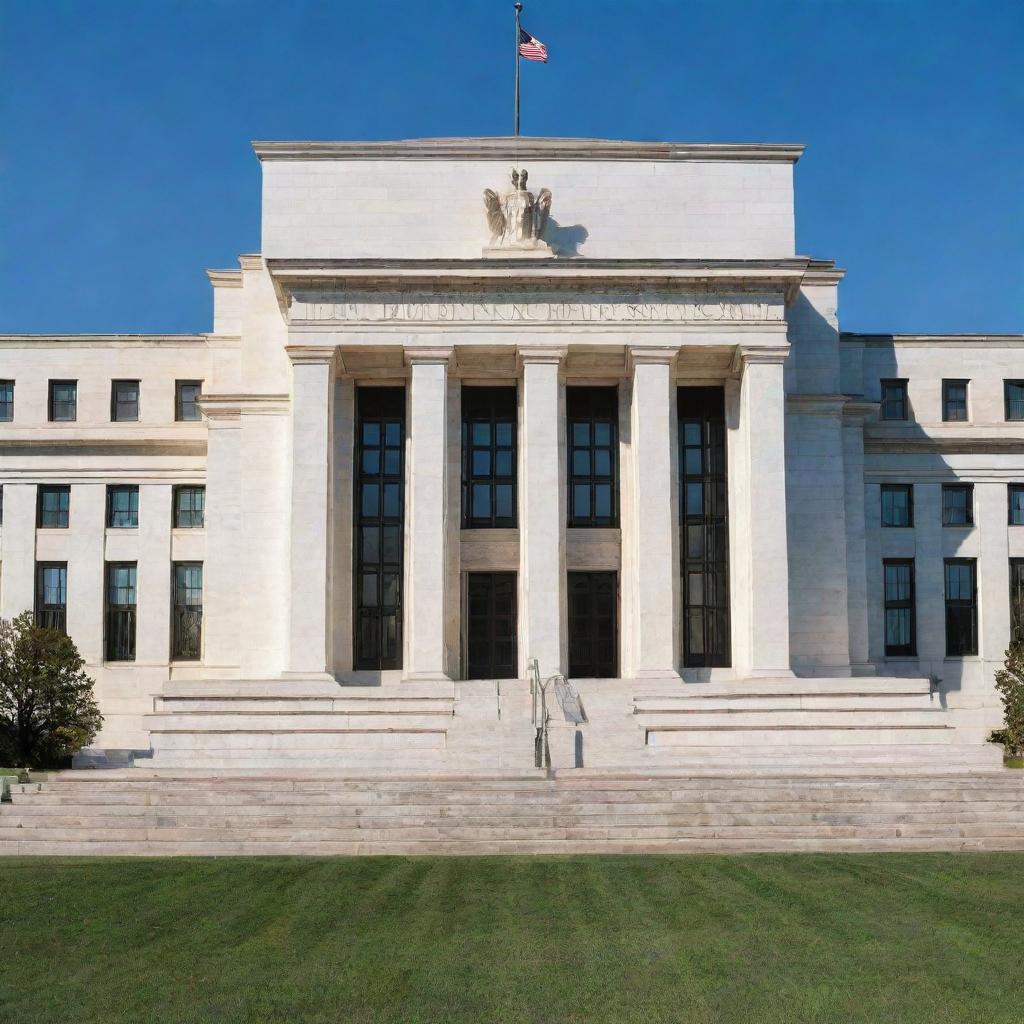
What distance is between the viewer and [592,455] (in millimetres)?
44406

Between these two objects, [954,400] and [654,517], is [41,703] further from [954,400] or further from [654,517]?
[954,400]

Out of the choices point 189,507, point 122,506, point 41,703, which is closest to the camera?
point 41,703

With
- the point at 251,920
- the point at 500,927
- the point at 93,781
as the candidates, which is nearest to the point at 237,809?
the point at 93,781

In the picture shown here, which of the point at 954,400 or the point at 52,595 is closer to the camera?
the point at 52,595

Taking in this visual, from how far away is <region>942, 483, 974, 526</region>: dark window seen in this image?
164 feet

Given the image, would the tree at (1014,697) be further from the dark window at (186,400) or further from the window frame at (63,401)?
Answer: the window frame at (63,401)

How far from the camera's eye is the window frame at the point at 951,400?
50.6 metres

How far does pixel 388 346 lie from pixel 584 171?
28.9 ft

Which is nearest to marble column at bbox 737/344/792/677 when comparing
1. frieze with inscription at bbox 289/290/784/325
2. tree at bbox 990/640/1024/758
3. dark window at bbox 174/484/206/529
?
frieze with inscription at bbox 289/290/784/325

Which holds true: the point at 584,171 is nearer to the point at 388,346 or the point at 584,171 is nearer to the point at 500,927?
the point at 388,346

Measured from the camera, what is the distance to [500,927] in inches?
692

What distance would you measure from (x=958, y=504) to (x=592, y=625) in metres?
15.6

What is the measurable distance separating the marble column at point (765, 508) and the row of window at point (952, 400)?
1030 centimetres

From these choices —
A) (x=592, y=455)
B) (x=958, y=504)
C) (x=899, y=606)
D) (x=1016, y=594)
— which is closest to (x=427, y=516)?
(x=592, y=455)
